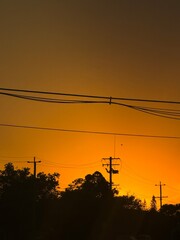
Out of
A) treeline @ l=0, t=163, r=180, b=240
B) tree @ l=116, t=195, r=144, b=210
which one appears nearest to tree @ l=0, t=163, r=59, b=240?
treeline @ l=0, t=163, r=180, b=240

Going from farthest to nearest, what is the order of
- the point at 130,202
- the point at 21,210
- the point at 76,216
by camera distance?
the point at 130,202
the point at 21,210
the point at 76,216

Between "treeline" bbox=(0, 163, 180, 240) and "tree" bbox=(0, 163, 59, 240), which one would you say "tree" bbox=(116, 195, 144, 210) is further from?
"tree" bbox=(0, 163, 59, 240)

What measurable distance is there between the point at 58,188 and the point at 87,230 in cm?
3918

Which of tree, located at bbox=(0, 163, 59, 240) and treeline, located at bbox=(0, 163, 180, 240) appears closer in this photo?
treeline, located at bbox=(0, 163, 180, 240)

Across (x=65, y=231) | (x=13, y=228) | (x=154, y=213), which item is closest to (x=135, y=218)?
(x=154, y=213)

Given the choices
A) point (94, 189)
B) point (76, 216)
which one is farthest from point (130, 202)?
point (76, 216)

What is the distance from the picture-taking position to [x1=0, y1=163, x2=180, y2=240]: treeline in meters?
54.2

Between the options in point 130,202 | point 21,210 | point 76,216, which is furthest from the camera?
point 130,202

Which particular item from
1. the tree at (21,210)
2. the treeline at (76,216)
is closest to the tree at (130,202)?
the treeline at (76,216)

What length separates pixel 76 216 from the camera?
178ft

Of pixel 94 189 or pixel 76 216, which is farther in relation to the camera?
pixel 94 189

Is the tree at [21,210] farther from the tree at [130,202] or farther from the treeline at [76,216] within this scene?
the tree at [130,202]

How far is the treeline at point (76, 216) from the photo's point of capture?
54156mm

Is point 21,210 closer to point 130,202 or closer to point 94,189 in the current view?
point 94,189
